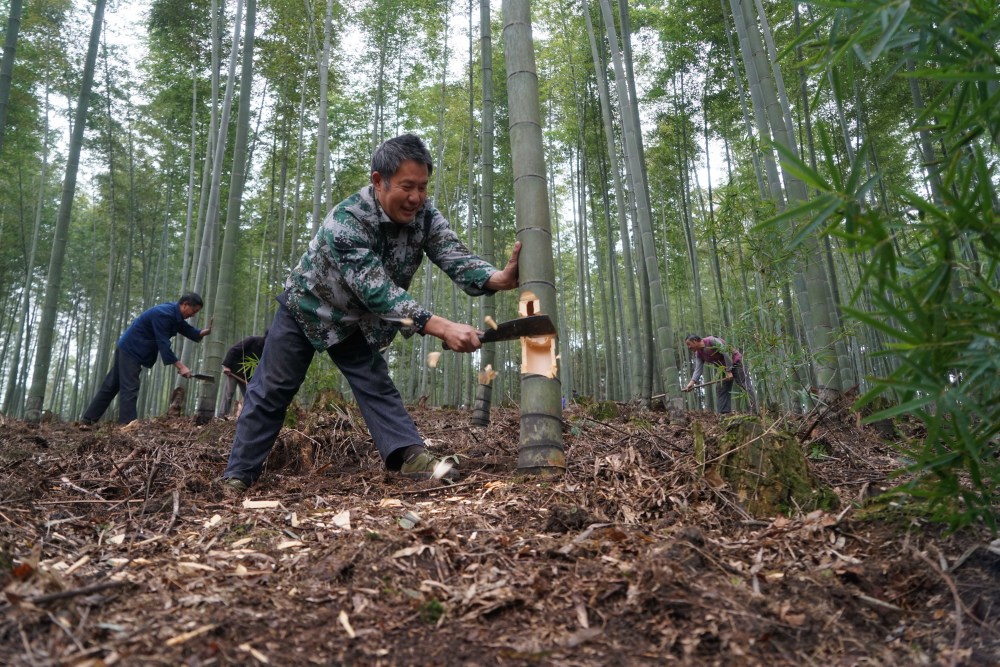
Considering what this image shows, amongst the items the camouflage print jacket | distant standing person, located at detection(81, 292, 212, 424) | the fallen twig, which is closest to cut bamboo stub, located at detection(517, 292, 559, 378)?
the camouflage print jacket

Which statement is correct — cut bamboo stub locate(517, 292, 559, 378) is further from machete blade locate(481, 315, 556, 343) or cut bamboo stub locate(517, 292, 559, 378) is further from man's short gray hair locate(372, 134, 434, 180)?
man's short gray hair locate(372, 134, 434, 180)

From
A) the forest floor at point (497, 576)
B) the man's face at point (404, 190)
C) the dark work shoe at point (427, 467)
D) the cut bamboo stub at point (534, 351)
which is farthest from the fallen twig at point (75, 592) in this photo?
the man's face at point (404, 190)

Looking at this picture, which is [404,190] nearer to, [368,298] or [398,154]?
[398,154]

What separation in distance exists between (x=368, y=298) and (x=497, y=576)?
135cm

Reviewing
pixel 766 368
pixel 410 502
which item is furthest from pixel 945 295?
pixel 766 368

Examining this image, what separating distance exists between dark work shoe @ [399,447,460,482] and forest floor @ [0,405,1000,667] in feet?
0.25

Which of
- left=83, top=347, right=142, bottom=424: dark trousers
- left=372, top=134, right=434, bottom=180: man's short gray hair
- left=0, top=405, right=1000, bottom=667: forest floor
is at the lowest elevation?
left=0, top=405, right=1000, bottom=667: forest floor

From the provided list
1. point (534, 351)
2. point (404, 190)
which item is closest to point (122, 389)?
point (404, 190)

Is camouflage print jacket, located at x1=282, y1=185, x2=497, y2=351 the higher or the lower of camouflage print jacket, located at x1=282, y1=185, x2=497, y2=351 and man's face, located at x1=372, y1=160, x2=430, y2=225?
the lower

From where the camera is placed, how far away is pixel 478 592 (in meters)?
1.46

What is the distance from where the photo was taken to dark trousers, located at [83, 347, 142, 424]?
6109 mm

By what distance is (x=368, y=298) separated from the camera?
2.52 m

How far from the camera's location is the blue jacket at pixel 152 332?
20.3 feet

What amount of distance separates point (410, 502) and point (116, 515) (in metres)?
1.07
